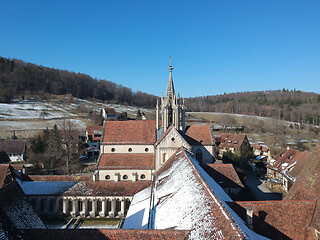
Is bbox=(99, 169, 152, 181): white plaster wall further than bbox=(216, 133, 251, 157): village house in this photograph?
No

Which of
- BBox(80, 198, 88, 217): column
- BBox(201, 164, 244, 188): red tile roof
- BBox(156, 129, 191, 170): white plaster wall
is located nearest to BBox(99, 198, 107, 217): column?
BBox(80, 198, 88, 217): column

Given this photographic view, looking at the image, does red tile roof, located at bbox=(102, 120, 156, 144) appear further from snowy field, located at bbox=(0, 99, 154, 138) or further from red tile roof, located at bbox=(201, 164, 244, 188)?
snowy field, located at bbox=(0, 99, 154, 138)

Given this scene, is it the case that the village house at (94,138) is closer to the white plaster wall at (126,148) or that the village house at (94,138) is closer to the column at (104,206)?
→ the white plaster wall at (126,148)

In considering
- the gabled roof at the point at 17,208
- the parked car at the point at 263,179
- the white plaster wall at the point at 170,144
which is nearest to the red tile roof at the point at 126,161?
the white plaster wall at the point at 170,144

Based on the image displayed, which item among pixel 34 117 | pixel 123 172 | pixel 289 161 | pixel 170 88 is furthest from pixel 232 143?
pixel 34 117

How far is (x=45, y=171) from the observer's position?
129 feet

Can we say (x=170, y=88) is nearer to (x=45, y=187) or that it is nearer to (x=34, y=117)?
(x=45, y=187)

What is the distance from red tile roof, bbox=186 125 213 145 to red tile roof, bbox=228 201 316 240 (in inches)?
625

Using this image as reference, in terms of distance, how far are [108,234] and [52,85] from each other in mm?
143378

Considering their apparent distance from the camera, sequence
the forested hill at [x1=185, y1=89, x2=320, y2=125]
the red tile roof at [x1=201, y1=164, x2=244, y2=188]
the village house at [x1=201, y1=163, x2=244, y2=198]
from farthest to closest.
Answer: the forested hill at [x1=185, y1=89, x2=320, y2=125] < the red tile roof at [x1=201, y1=164, x2=244, y2=188] < the village house at [x1=201, y1=163, x2=244, y2=198]

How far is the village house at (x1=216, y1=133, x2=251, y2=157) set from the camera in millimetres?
54625

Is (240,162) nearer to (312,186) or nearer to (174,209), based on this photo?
(312,186)

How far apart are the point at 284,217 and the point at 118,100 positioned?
154 meters

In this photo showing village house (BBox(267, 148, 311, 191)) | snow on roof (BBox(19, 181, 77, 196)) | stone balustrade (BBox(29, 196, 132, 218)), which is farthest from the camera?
village house (BBox(267, 148, 311, 191))
